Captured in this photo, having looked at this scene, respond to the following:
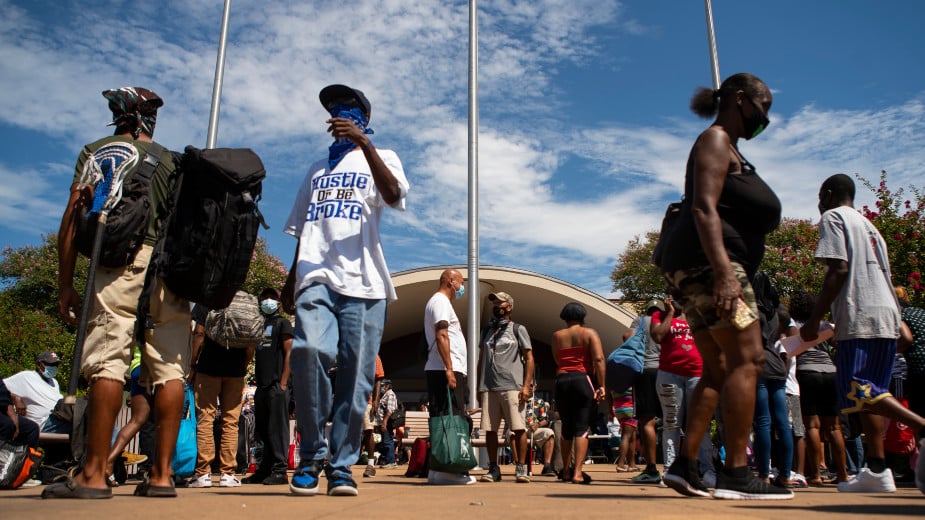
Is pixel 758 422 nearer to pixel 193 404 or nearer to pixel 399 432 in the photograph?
pixel 193 404

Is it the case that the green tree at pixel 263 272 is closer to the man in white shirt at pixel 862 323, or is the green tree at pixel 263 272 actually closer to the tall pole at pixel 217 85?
the tall pole at pixel 217 85

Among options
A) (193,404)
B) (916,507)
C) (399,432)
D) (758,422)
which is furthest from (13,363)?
(916,507)

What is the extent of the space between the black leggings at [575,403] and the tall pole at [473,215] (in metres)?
5.53

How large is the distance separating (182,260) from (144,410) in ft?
4.44

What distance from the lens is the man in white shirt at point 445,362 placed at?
6.69 meters

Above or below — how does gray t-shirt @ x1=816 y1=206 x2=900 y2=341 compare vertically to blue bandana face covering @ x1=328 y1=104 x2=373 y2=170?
below

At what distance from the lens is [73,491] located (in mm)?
3441

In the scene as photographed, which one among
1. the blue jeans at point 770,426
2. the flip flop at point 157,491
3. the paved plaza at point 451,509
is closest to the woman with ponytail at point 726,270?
the paved plaza at point 451,509

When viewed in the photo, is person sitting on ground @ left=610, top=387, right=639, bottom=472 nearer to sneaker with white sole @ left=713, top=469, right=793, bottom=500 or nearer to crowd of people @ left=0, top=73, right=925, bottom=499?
crowd of people @ left=0, top=73, right=925, bottom=499

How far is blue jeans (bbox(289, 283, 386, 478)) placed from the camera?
157 inches

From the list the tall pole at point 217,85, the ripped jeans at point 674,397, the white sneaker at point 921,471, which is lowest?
the white sneaker at point 921,471

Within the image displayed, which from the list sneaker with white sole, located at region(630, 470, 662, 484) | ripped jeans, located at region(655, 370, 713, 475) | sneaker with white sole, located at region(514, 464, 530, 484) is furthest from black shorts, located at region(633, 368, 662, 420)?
sneaker with white sole, located at region(514, 464, 530, 484)

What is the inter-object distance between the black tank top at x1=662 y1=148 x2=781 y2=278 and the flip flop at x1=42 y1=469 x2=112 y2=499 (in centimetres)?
302

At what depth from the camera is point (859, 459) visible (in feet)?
28.4
